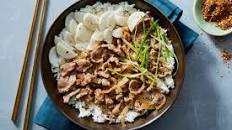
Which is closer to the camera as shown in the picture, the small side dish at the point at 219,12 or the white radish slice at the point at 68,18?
the white radish slice at the point at 68,18

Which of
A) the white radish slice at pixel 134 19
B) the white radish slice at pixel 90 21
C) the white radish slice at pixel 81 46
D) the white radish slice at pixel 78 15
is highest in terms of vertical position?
the white radish slice at pixel 78 15

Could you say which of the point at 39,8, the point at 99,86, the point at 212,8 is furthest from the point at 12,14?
the point at 212,8

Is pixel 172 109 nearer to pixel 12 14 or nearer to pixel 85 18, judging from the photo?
pixel 85 18

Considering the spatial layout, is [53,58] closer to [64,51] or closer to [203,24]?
[64,51]

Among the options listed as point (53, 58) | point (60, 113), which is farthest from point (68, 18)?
point (60, 113)

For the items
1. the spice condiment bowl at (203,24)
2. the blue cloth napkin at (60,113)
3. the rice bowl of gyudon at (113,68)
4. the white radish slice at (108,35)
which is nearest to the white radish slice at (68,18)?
the rice bowl of gyudon at (113,68)

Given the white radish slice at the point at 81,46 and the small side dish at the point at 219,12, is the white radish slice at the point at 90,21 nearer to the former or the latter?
the white radish slice at the point at 81,46

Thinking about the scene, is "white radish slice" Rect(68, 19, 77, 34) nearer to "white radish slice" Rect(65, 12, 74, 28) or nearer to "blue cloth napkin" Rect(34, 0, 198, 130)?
"white radish slice" Rect(65, 12, 74, 28)
